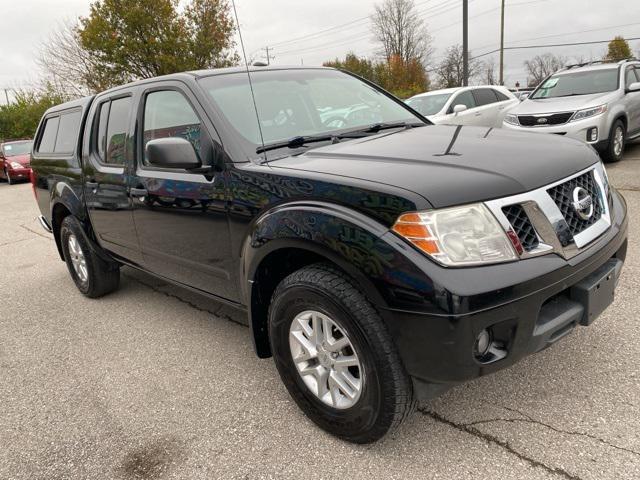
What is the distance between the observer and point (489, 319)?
70.2 inches

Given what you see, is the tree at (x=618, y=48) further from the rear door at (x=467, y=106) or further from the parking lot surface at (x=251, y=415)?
the parking lot surface at (x=251, y=415)

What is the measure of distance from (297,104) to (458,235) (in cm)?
156

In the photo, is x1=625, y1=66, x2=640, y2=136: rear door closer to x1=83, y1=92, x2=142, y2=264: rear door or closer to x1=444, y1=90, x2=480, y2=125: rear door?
x1=444, y1=90, x2=480, y2=125: rear door

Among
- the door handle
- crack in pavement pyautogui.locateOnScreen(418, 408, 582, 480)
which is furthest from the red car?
crack in pavement pyautogui.locateOnScreen(418, 408, 582, 480)

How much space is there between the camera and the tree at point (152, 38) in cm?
1989

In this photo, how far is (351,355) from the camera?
2.16m

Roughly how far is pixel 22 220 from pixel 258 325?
8967 millimetres

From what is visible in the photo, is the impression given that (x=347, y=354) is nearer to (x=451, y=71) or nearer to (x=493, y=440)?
(x=493, y=440)

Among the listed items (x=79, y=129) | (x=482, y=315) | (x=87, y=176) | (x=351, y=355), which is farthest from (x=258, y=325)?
(x=79, y=129)

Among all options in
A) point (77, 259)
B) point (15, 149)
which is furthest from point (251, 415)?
point (15, 149)

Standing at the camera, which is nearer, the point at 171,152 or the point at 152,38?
the point at 171,152

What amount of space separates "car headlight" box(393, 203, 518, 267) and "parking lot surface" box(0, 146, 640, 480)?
882 mm

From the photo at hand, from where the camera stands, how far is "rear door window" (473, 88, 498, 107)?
1054 cm

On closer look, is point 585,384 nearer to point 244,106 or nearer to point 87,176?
point 244,106
